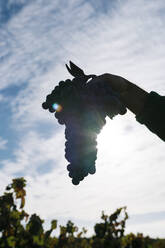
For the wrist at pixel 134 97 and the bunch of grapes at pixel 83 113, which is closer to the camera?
the bunch of grapes at pixel 83 113

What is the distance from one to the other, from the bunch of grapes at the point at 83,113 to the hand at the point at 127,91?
0.05 m

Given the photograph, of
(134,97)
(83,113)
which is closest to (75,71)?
(83,113)

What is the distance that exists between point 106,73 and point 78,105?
0.27 meters

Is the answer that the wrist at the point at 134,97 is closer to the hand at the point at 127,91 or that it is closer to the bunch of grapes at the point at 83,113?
the hand at the point at 127,91

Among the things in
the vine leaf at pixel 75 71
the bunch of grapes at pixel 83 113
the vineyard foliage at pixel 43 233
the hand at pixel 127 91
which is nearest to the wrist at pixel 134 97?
the hand at pixel 127 91

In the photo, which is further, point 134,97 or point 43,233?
point 43,233

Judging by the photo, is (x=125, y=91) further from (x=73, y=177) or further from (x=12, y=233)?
(x=12, y=233)

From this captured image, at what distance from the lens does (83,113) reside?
58.0 inches

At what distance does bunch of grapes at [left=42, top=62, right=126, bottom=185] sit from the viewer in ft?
4.84

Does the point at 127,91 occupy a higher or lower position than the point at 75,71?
lower

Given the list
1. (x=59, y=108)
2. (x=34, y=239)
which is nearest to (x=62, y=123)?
(x=59, y=108)

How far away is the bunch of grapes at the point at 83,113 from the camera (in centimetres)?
148

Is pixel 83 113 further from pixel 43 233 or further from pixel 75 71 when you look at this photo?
pixel 43 233

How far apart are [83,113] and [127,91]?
0.32m
